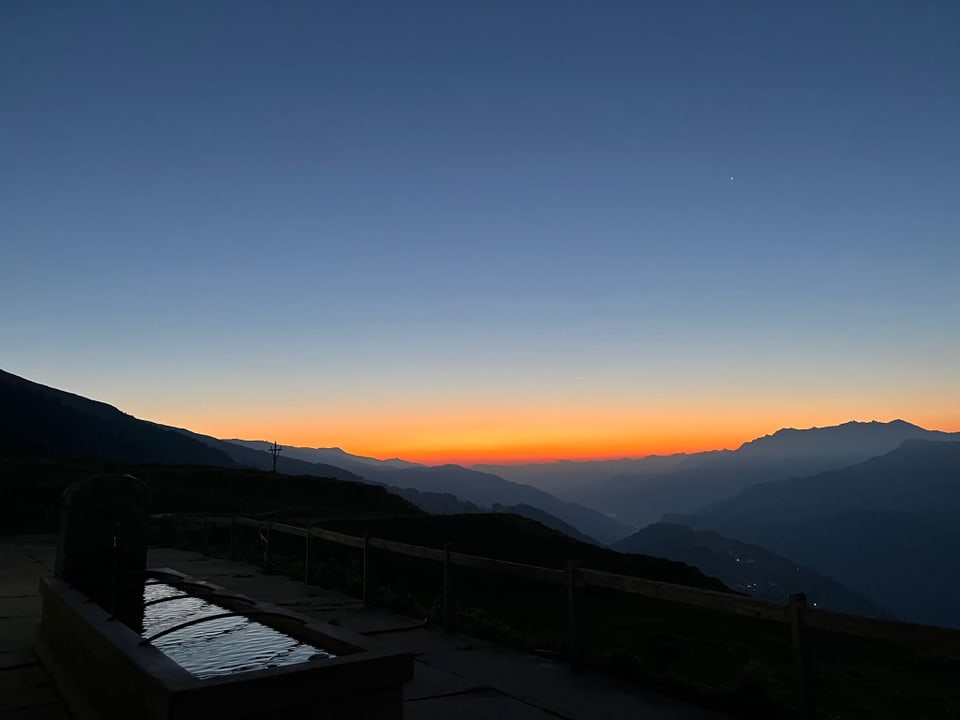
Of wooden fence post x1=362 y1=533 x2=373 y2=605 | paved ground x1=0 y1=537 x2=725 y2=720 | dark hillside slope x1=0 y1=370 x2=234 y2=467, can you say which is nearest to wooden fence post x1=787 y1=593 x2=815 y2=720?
paved ground x1=0 y1=537 x2=725 y2=720

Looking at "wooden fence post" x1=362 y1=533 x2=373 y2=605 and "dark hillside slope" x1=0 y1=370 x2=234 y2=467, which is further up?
"dark hillside slope" x1=0 y1=370 x2=234 y2=467

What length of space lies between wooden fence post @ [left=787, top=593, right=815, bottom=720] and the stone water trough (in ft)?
9.05

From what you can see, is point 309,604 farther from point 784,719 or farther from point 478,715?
point 784,719

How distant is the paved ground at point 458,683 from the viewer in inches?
221

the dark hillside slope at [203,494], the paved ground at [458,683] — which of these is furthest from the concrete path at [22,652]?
the dark hillside slope at [203,494]

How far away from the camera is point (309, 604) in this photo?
1053 centimetres

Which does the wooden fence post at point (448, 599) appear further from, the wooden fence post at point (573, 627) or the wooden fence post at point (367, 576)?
the wooden fence post at point (573, 627)

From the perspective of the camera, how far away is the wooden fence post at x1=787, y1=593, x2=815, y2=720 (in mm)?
5043

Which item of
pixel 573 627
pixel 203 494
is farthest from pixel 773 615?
pixel 203 494

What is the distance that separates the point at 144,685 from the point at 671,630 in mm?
16240

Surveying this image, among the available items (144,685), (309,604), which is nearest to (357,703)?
(144,685)

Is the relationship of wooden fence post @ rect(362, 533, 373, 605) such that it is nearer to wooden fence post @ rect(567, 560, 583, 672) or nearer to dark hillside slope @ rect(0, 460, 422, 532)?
wooden fence post @ rect(567, 560, 583, 672)

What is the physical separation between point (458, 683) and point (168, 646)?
2.53 m

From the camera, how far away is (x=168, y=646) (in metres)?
5.21
